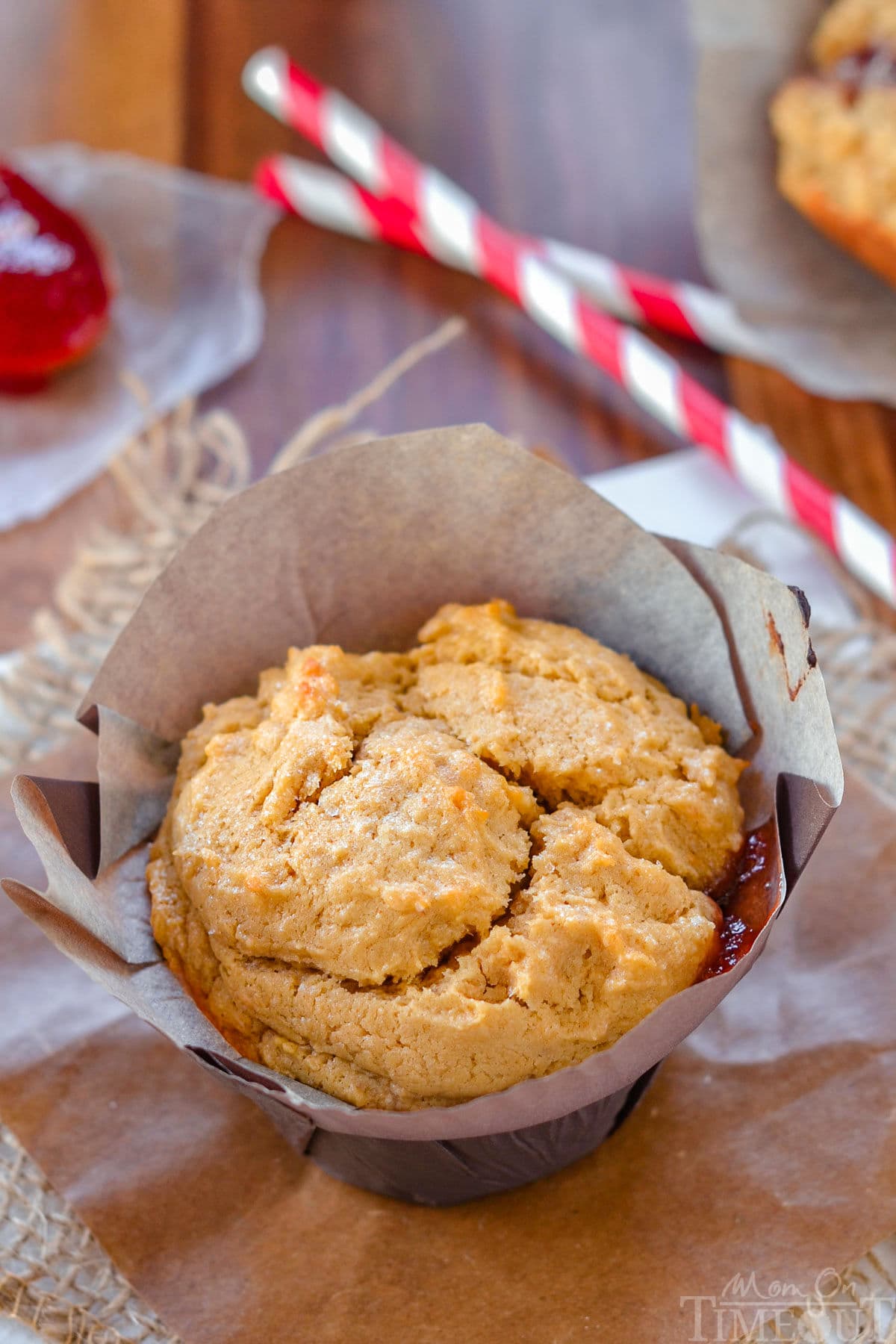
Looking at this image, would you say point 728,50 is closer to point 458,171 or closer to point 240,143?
point 458,171

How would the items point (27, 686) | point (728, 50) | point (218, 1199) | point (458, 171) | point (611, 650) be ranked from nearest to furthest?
1. point (218, 1199)
2. point (611, 650)
3. point (27, 686)
4. point (728, 50)
5. point (458, 171)

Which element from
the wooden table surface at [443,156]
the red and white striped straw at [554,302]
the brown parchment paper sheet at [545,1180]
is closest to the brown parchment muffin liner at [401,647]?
the brown parchment paper sheet at [545,1180]

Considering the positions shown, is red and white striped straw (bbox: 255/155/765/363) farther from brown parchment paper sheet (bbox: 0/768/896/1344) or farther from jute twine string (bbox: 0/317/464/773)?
brown parchment paper sheet (bbox: 0/768/896/1344)

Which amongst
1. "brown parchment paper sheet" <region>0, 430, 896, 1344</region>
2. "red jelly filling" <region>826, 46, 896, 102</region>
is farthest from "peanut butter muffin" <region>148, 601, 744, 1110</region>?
"red jelly filling" <region>826, 46, 896, 102</region>

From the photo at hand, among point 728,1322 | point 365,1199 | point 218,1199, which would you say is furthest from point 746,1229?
point 218,1199

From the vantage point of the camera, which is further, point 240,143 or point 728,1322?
point 240,143
